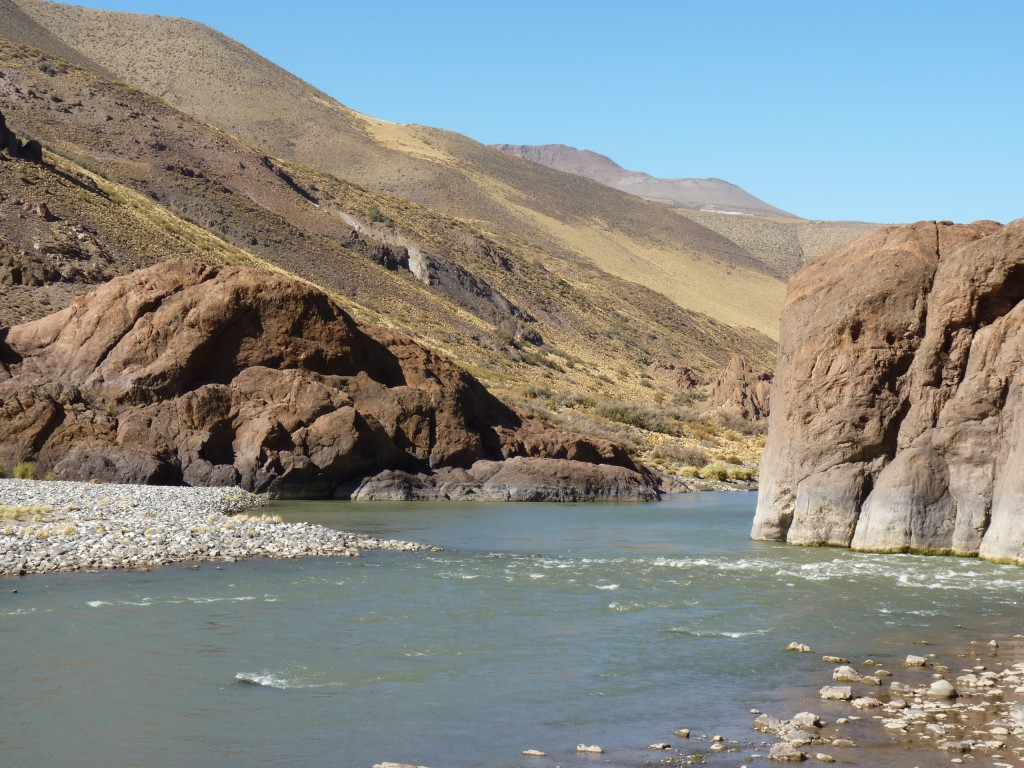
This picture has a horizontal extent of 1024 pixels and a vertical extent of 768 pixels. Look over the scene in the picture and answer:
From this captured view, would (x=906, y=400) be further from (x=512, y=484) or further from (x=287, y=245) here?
(x=287, y=245)

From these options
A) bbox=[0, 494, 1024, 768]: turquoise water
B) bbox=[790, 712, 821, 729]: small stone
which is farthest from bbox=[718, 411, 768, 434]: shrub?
bbox=[790, 712, 821, 729]: small stone

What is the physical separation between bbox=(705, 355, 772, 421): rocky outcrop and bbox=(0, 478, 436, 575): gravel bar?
1475 inches

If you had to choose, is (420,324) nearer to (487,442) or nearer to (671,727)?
(487,442)

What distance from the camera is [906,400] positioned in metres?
20.6

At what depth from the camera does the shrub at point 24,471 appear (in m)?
27.0

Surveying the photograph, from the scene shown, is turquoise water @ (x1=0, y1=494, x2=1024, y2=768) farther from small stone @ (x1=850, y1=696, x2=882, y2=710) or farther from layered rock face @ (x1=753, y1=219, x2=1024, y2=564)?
layered rock face @ (x1=753, y1=219, x2=1024, y2=564)

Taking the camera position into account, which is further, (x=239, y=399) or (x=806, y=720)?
→ (x=239, y=399)

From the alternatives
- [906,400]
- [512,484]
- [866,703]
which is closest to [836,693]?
[866,703]

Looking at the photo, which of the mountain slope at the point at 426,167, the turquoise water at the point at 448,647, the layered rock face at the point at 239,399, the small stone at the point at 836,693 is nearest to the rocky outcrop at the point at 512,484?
the layered rock face at the point at 239,399

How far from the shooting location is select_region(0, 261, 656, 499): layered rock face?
28.8 meters

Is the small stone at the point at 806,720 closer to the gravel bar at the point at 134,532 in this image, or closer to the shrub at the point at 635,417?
the gravel bar at the point at 134,532

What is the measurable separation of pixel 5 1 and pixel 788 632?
145 m

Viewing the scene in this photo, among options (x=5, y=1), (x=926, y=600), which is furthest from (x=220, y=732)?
(x=5, y=1)

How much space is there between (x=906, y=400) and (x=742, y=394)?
39335 millimetres
